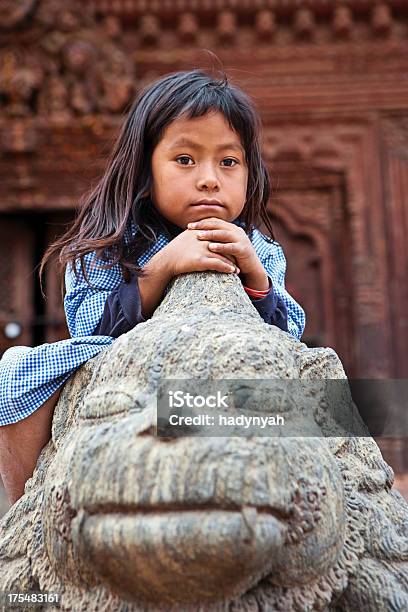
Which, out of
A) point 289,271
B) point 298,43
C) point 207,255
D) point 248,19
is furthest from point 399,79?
point 207,255

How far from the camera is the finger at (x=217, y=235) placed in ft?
5.16

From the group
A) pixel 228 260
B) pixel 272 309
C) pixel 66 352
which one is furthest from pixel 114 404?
pixel 272 309

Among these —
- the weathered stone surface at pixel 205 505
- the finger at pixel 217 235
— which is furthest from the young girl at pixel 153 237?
the weathered stone surface at pixel 205 505

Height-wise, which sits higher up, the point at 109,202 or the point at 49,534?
the point at 109,202

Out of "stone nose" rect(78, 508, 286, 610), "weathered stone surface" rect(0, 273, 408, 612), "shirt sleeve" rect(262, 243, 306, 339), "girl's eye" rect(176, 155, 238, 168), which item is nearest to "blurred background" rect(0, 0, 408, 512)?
"shirt sleeve" rect(262, 243, 306, 339)

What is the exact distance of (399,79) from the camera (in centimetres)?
505

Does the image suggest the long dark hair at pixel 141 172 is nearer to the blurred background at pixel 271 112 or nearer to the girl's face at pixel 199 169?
the girl's face at pixel 199 169

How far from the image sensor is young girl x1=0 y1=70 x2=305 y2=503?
1.53 metres

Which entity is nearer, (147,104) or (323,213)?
(147,104)

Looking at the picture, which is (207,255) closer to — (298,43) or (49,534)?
(49,534)

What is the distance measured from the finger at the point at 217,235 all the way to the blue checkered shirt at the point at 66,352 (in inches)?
7.3

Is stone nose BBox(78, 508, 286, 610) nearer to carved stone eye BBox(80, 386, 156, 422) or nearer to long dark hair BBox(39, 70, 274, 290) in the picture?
carved stone eye BBox(80, 386, 156, 422)

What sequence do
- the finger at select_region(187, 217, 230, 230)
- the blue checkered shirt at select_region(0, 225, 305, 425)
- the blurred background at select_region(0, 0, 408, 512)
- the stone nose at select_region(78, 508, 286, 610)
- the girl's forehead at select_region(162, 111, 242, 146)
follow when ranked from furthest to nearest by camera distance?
the blurred background at select_region(0, 0, 408, 512)
the girl's forehead at select_region(162, 111, 242, 146)
the finger at select_region(187, 217, 230, 230)
the blue checkered shirt at select_region(0, 225, 305, 425)
the stone nose at select_region(78, 508, 286, 610)

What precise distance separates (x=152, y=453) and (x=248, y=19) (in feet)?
14.5
